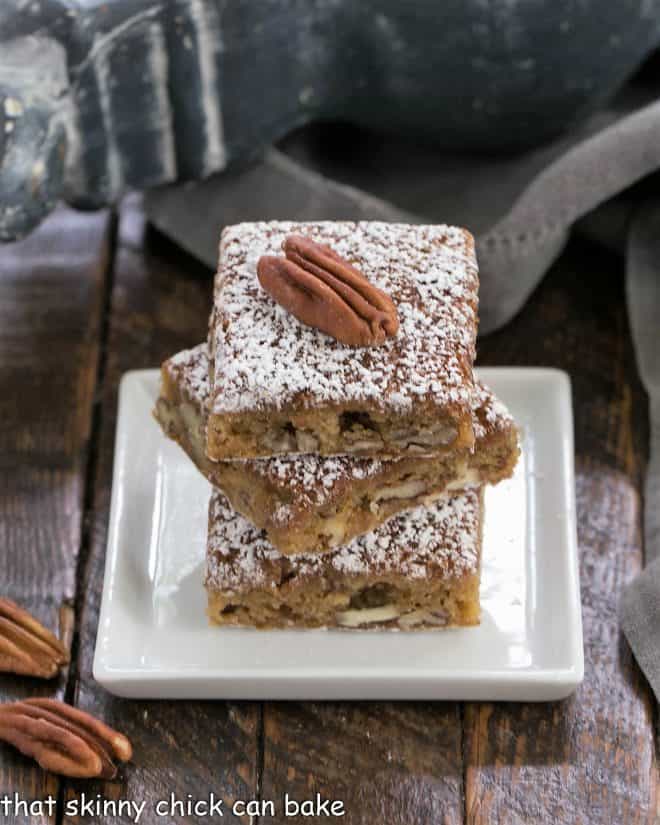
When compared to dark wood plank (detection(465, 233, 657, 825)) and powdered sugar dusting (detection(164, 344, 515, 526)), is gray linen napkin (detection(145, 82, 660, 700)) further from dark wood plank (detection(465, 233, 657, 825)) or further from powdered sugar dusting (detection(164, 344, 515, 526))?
powdered sugar dusting (detection(164, 344, 515, 526))

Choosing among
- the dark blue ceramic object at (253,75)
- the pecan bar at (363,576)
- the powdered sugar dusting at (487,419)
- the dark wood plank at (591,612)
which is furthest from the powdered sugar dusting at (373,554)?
the dark blue ceramic object at (253,75)

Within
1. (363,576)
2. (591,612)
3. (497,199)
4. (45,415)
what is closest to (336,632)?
(363,576)

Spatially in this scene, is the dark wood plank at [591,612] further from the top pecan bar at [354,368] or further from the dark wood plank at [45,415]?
the dark wood plank at [45,415]

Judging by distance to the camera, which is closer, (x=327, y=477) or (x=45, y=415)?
(x=327, y=477)

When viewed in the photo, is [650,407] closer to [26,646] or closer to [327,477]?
[327,477]

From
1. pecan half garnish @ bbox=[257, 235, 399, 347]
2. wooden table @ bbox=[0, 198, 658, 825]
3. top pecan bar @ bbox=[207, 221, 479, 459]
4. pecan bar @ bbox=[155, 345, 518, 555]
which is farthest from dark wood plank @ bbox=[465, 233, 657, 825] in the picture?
pecan half garnish @ bbox=[257, 235, 399, 347]

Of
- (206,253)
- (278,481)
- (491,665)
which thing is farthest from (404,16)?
(491,665)
